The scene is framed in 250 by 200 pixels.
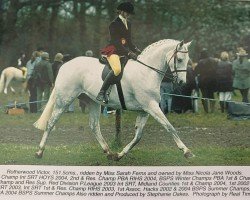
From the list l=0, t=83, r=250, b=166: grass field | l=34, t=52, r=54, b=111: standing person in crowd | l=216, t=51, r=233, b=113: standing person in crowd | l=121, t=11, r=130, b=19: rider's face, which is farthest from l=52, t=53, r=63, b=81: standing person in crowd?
l=216, t=51, r=233, b=113: standing person in crowd

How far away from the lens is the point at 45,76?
30.6 m

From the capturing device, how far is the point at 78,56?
100ft

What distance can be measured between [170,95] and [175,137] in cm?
32

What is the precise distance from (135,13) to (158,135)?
2.89 ft

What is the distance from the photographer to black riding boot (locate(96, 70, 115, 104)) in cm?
3033

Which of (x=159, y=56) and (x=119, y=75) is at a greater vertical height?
(x=159, y=56)

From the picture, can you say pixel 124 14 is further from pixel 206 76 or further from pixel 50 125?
pixel 50 125

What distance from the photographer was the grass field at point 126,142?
30391mm

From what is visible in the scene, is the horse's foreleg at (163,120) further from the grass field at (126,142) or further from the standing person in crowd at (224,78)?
the standing person in crowd at (224,78)

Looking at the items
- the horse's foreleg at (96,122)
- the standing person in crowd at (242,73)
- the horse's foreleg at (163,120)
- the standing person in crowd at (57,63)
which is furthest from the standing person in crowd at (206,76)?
the standing person in crowd at (57,63)

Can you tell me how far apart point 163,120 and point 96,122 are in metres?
0.51

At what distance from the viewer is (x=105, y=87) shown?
3036 cm

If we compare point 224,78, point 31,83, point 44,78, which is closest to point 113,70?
point 44,78

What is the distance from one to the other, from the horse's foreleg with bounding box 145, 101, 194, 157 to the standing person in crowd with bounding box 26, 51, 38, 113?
829 millimetres
